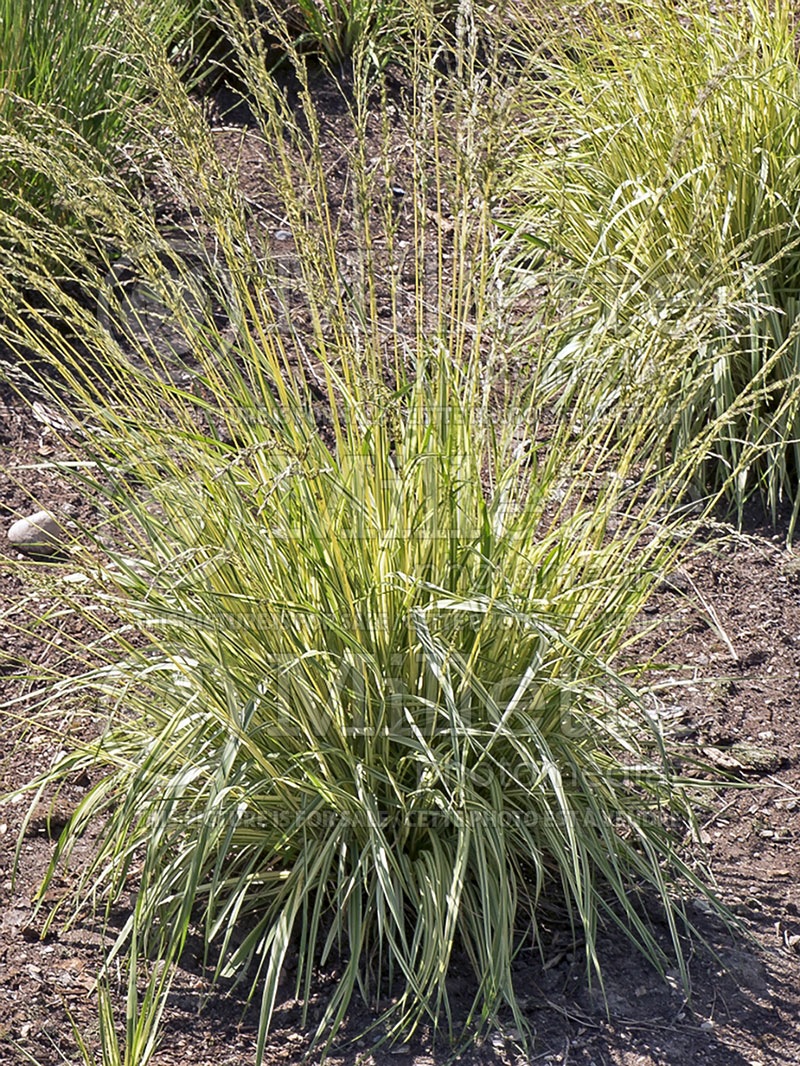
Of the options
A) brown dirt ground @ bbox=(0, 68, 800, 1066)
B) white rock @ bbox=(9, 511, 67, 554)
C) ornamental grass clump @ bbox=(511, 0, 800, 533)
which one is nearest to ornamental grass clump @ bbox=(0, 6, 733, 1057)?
brown dirt ground @ bbox=(0, 68, 800, 1066)

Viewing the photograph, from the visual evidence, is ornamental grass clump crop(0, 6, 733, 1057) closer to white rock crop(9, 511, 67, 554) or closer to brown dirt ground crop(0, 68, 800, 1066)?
brown dirt ground crop(0, 68, 800, 1066)

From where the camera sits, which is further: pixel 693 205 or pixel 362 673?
pixel 693 205

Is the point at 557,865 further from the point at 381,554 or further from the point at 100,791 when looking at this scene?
the point at 100,791

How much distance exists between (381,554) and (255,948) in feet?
2.44

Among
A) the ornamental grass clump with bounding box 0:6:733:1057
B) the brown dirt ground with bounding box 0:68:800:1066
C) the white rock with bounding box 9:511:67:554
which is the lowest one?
the brown dirt ground with bounding box 0:68:800:1066

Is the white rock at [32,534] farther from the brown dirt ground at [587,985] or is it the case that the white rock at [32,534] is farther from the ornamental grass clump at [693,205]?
the ornamental grass clump at [693,205]

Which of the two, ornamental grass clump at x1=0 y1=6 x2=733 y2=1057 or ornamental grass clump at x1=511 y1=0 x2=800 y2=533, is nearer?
ornamental grass clump at x1=0 y1=6 x2=733 y2=1057

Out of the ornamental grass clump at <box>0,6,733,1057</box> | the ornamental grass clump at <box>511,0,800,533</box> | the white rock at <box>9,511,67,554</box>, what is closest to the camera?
the ornamental grass clump at <box>0,6,733,1057</box>

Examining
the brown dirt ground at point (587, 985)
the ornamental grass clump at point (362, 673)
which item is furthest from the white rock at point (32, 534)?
the ornamental grass clump at point (362, 673)

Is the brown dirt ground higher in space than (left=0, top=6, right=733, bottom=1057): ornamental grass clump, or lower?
lower

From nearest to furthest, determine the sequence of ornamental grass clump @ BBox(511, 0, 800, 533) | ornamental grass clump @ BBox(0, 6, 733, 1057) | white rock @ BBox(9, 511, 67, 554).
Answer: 1. ornamental grass clump @ BBox(0, 6, 733, 1057)
2. white rock @ BBox(9, 511, 67, 554)
3. ornamental grass clump @ BBox(511, 0, 800, 533)

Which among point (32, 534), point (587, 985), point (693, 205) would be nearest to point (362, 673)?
point (587, 985)

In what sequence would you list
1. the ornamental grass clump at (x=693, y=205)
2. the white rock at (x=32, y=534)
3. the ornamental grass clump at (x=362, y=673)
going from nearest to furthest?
the ornamental grass clump at (x=362, y=673) < the white rock at (x=32, y=534) < the ornamental grass clump at (x=693, y=205)

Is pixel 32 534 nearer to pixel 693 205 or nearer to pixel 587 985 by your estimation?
pixel 587 985
